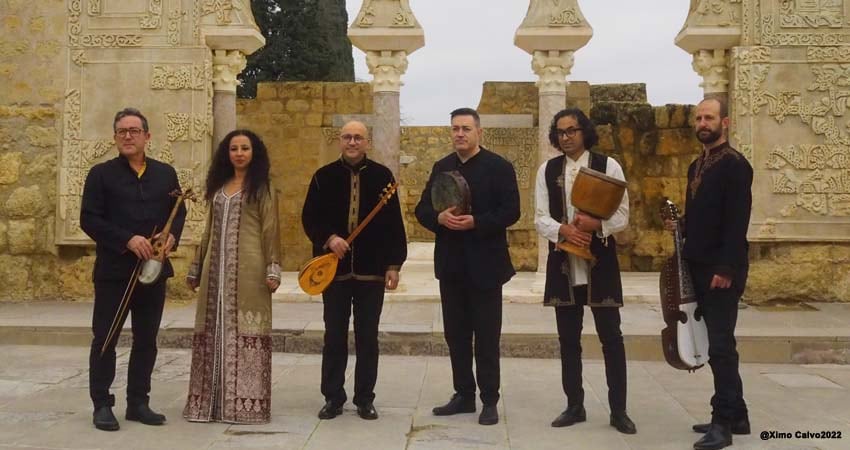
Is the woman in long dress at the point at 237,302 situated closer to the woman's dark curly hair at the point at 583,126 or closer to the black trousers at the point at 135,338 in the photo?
the black trousers at the point at 135,338

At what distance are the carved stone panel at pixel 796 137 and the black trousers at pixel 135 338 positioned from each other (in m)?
6.33

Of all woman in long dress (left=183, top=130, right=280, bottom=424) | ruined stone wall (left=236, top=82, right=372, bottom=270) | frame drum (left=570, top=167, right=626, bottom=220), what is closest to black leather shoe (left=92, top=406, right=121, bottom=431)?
woman in long dress (left=183, top=130, right=280, bottom=424)

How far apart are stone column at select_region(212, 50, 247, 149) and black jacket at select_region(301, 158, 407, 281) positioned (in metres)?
4.38

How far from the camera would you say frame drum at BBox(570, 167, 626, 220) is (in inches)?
162

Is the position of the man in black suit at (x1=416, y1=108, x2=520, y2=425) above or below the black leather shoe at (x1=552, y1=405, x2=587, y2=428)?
above

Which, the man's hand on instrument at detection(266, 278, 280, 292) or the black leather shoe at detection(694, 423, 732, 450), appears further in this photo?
the man's hand on instrument at detection(266, 278, 280, 292)

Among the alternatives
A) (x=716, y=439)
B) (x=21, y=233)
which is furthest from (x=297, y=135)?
(x=716, y=439)

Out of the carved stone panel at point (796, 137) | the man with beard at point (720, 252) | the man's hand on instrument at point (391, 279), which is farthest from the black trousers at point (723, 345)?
the carved stone panel at point (796, 137)

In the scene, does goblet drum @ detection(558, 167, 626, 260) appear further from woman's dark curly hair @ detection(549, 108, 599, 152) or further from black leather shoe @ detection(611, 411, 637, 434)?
black leather shoe @ detection(611, 411, 637, 434)

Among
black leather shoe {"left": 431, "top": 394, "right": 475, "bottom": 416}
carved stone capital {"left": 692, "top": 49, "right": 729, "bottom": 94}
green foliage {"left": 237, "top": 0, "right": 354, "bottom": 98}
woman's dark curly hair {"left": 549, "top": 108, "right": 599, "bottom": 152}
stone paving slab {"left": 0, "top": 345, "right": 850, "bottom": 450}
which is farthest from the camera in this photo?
green foliage {"left": 237, "top": 0, "right": 354, "bottom": 98}

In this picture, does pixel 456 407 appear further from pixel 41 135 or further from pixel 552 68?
pixel 41 135

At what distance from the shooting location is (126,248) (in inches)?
168

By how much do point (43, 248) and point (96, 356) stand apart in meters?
4.75

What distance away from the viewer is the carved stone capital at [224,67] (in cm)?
855
